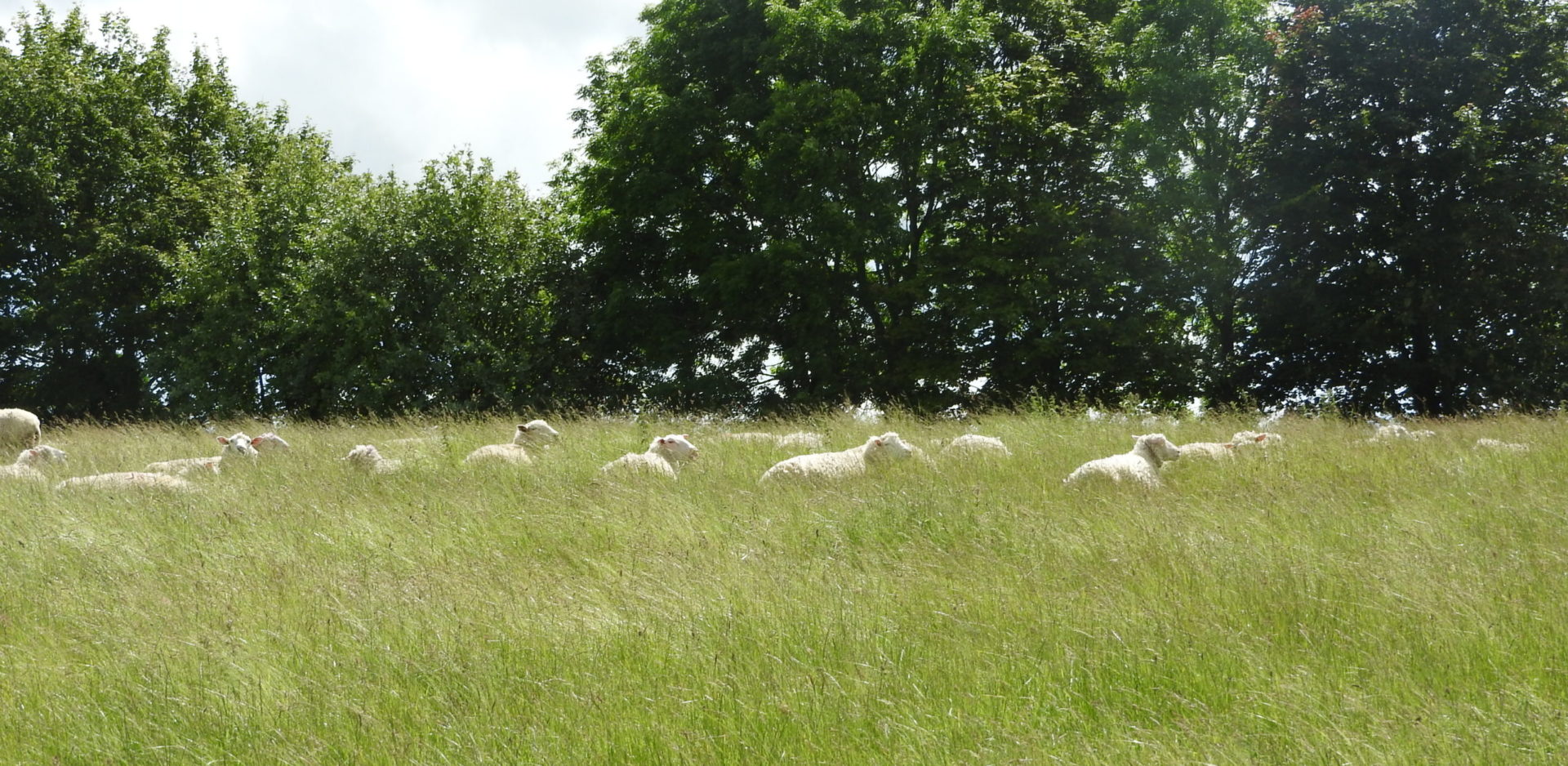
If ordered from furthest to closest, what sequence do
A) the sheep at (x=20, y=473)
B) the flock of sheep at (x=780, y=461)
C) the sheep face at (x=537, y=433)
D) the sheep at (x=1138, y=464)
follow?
the sheep face at (x=537, y=433), the sheep at (x=20, y=473), the flock of sheep at (x=780, y=461), the sheep at (x=1138, y=464)

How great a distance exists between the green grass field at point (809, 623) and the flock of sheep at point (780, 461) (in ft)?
1.61

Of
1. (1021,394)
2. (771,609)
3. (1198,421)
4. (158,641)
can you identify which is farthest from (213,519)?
(1021,394)

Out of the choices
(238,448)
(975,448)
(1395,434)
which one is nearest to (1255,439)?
(1395,434)

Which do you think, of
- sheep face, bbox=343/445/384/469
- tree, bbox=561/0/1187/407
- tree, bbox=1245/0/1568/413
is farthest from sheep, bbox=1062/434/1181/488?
tree, bbox=1245/0/1568/413

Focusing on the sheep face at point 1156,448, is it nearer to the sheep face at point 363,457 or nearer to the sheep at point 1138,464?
the sheep at point 1138,464

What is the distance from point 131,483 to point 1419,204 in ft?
72.9

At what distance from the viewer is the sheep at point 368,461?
1170cm

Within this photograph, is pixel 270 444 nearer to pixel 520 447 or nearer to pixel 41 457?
pixel 41 457

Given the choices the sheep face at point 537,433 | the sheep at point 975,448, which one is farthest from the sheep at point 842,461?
the sheep face at point 537,433

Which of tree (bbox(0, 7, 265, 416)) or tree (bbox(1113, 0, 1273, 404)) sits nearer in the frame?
tree (bbox(1113, 0, 1273, 404))

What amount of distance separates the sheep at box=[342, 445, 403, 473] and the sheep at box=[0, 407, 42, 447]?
21.5 ft

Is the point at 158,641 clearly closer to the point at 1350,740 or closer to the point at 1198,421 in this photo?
the point at 1350,740

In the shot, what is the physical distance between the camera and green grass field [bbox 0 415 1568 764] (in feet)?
16.6

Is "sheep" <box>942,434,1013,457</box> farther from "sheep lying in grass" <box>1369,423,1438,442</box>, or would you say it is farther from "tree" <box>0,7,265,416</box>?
"tree" <box>0,7,265,416</box>
